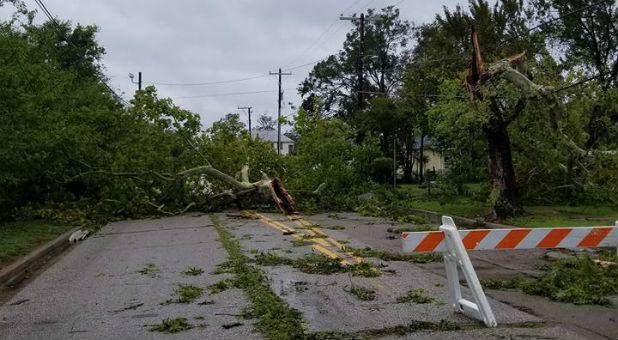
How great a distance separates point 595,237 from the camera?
5.79 meters

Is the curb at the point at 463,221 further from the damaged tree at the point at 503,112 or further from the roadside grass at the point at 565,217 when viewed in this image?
the damaged tree at the point at 503,112

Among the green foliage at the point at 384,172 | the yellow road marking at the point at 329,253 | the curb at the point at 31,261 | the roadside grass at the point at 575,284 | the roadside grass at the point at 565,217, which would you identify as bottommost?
the curb at the point at 31,261

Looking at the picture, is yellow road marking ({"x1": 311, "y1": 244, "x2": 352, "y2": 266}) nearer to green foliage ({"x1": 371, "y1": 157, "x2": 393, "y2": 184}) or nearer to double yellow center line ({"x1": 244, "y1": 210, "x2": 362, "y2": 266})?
double yellow center line ({"x1": 244, "y1": 210, "x2": 362, "y2": 266})

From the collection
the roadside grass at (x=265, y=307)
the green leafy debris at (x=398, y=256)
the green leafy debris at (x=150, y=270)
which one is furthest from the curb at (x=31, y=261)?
the green leafy debris at (x=398, y=256)

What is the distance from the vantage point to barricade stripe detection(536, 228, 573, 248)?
581 cm

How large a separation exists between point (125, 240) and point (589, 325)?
10479mm

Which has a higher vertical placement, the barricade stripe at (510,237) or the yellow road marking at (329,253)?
the barricade stripe at (510,237)

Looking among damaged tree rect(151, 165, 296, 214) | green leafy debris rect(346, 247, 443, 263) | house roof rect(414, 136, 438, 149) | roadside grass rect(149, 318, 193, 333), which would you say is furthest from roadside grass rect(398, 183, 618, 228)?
Answer: house roof rect(414, 136, 438, 149)

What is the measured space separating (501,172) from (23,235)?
468 inches

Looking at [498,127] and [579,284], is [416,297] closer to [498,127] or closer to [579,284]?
[579,284]

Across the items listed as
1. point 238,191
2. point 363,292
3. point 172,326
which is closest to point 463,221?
point 238,191

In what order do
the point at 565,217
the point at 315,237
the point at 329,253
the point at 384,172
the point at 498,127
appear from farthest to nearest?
1. the point at 384,172
2. the point at 565,217
3. the point at 498,127
4. the point at 315,237
5. the point at 329,253

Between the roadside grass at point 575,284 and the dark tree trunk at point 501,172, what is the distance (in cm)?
752

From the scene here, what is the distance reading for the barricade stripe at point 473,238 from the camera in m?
5.80
